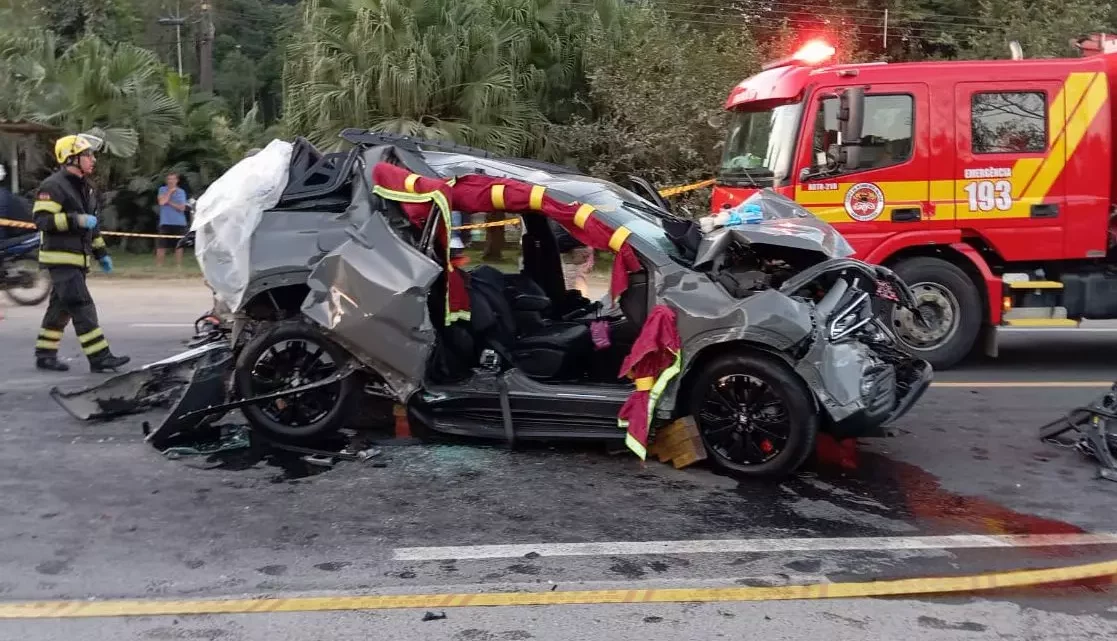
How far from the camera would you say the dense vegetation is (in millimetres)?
15438

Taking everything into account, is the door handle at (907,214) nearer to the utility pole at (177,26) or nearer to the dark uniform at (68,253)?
the dark uniform at (68,253)

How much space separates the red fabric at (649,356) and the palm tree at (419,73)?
33.9 ft

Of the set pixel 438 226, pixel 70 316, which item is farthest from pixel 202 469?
pixel 70 316

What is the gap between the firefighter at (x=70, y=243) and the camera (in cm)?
778

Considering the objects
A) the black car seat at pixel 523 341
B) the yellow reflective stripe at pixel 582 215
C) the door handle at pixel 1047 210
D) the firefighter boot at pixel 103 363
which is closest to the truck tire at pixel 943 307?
the door handle at pixel 1047 210

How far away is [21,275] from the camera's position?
1173 centimetres

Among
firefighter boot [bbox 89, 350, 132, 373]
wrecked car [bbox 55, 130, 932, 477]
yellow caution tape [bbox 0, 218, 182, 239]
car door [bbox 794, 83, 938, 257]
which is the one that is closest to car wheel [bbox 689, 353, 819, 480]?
wrecked car [bbox 55, 130, 932, 477]

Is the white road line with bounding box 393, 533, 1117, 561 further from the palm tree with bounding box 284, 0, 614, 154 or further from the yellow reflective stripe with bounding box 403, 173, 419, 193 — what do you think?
the palm tree with bounding box 284, 0, 614, 154

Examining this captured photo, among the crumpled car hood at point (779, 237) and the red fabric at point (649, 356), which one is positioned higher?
the crumpled car hood at point (779, 237)

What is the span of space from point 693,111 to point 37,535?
1302 cm

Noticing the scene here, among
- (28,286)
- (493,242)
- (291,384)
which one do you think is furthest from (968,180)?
(28,286)

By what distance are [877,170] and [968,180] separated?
29.3 inches

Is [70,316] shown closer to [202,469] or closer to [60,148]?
[60,148]

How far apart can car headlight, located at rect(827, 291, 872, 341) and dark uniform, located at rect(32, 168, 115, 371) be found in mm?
5943
